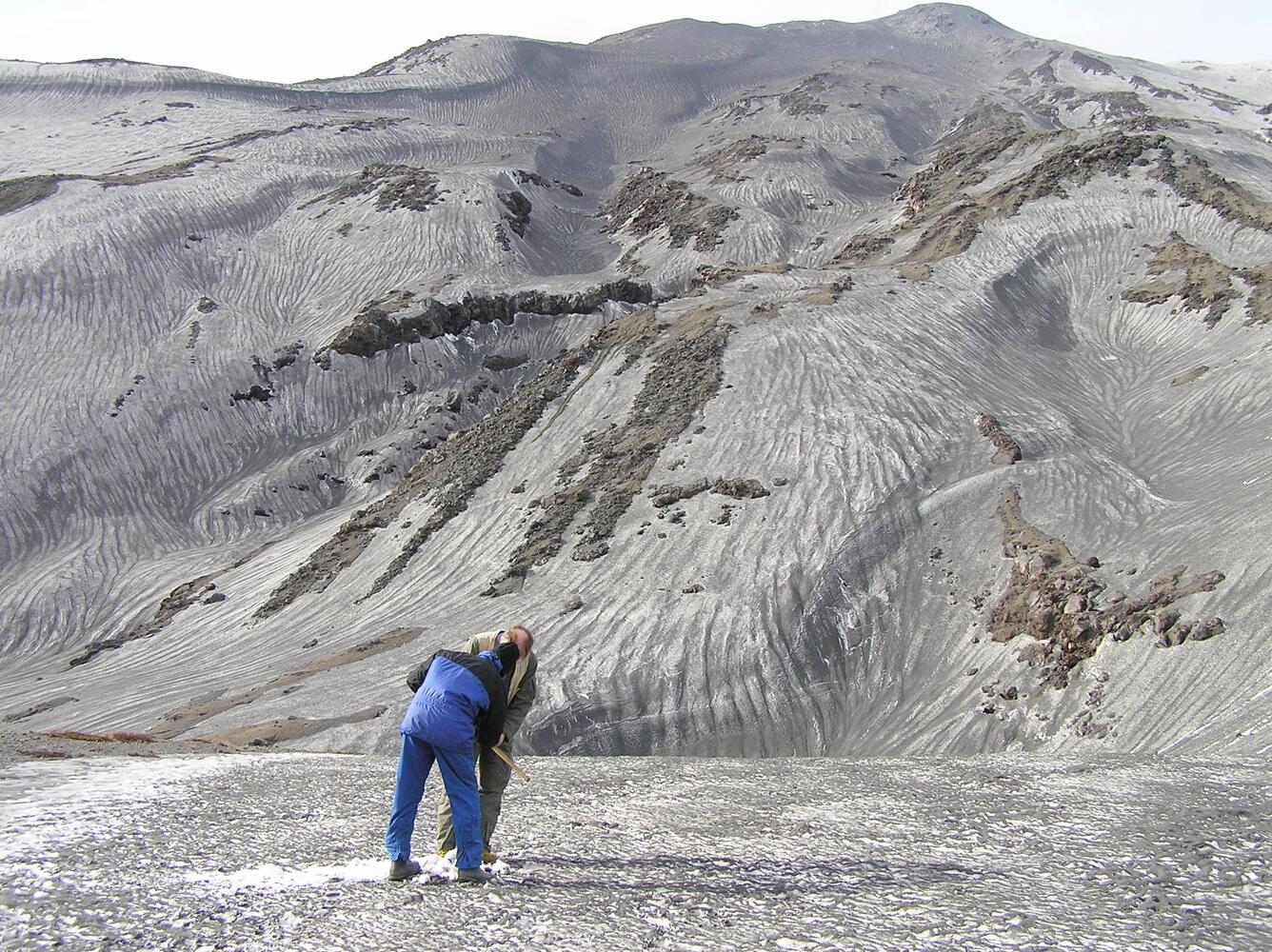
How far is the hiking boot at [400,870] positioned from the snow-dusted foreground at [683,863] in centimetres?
7

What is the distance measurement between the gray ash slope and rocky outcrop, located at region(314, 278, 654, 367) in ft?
0.68

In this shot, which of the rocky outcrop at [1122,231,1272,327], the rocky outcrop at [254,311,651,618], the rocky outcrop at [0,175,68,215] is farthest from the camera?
the rocky outcrop at [0,175,68,215]

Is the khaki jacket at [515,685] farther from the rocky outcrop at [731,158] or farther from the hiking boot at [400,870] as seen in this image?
the rocky outcrop at [731,158]

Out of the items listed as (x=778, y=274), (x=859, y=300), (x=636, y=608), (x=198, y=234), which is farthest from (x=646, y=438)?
(x=198, y=234)

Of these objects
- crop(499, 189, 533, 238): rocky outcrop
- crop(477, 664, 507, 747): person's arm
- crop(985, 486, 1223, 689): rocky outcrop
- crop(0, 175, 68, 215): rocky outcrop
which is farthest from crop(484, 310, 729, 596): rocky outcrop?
crop(0, 175, 68, 215): rocky outcrop

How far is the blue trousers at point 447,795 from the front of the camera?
21.1ft

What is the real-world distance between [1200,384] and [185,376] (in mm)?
41414

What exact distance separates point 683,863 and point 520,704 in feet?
5.39

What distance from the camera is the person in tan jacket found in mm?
6887

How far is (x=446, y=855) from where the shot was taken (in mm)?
6832

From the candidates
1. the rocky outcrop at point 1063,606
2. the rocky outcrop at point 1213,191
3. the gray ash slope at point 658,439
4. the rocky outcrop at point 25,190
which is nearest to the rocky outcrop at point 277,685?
the gray ash slope at point 658,439

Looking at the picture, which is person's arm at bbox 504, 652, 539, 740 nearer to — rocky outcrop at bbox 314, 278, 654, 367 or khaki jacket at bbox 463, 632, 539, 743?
khaki jacket at bbox 463, 632, 539, 743

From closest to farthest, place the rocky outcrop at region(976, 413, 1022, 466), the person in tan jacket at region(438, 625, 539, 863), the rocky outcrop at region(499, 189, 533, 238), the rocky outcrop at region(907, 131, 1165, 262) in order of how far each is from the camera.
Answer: the person in tan jacket at region(438, 625, 539, 863) → the rocky outcrop at region(976, 413, 1022, 466) → the rocky outcrop at region(907, 131, 1165, 262) → the rocky outcrop at region(499, 189, 533, 238)

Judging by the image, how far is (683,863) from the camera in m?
6.96
